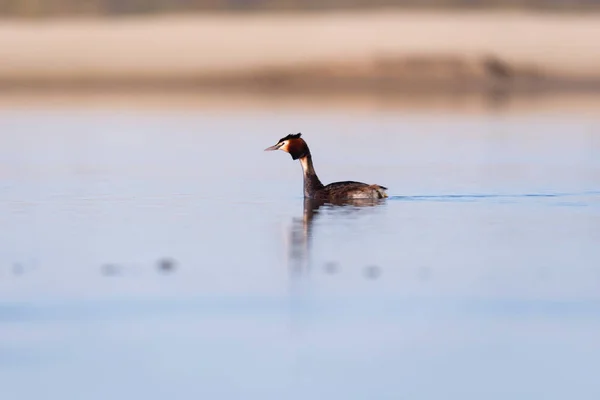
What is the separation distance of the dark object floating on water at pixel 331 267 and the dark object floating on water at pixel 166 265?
1.04m

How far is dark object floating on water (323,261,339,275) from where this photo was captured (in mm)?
Result: 11555

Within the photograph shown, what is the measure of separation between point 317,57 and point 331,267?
140 ft

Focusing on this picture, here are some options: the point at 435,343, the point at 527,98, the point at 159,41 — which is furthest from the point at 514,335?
the point at 159,41

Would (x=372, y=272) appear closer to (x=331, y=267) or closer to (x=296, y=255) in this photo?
(x=331, y=267)

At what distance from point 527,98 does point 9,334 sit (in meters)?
33.7

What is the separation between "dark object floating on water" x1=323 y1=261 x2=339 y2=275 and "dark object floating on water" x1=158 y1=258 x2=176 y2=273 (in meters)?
1.04

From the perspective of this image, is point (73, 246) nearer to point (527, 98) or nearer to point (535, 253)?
point (535, 253)

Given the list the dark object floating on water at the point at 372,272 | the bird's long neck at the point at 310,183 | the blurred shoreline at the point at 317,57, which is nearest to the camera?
the dark object floating on water at the point at 372,272

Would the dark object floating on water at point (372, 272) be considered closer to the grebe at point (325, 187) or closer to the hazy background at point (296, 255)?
the hazy background at point (296, 255)

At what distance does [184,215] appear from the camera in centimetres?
1512

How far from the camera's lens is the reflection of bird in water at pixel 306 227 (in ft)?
39.1

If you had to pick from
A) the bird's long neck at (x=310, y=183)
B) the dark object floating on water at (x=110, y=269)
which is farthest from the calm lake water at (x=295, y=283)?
the bird's long neck at (x=310, y=183)

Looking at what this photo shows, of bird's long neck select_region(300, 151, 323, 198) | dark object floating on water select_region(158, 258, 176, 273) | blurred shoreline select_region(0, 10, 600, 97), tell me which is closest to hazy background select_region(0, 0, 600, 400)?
dark object floating on water select_region(158, 258, 176, 273)

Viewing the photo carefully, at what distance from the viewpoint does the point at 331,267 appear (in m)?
11.7
